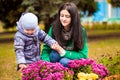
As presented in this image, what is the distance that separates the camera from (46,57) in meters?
5.65

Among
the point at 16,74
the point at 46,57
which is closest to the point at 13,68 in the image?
the point at 16,74

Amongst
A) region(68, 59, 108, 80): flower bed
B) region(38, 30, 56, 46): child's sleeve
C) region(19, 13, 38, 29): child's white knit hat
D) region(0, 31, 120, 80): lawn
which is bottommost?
region(0, 31, 120, 80): lawn

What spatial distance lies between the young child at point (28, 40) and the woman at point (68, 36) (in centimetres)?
13

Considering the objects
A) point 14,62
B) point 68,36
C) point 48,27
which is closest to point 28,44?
point 68,36

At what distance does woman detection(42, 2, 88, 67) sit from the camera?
216 inches

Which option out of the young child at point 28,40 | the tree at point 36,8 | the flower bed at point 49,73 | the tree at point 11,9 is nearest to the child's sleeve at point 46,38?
the young child at point 28,40

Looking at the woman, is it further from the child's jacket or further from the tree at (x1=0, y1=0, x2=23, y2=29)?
the tree at (x1=0, y1=0, x2=23, y2=29)

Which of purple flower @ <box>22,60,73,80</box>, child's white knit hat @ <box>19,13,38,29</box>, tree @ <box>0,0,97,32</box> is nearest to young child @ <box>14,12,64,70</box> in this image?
child's white knit hat @ <box>19,13,38,29</box>

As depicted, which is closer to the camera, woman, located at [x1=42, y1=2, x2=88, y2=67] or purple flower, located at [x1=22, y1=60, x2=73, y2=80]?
purple flower, located at [x1=22, y1=60, x2=73, y2=80]

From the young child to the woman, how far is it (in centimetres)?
13

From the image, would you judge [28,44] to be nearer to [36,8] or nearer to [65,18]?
[65,18]

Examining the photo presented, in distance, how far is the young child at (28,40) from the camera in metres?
5.25

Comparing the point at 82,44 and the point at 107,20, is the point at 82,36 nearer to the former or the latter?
the point at 82,44

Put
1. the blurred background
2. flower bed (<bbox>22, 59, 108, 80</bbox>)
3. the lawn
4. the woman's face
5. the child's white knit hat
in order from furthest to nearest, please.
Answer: the blurred background < the woman's face < the lawn < the child's white knit hat < flower bed (<bbox>22, 59, 108, 80</bbox>)
